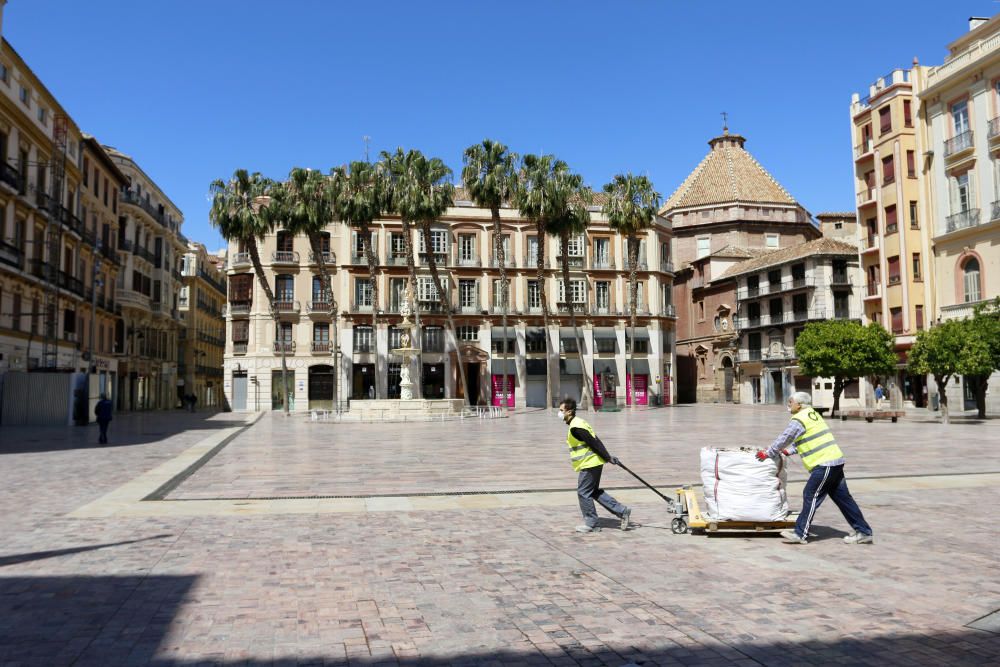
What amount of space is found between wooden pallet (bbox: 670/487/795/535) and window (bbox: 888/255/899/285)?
43.4 metres

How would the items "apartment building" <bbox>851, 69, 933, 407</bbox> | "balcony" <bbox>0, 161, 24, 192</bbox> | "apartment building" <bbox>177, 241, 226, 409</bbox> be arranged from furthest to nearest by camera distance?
1. "apartment building" <bbox>177, 241, 226, 409</bbox>
2. "apartment building" <bbox>851, 69, 933, 407</bbox>
3. "balcony" <bbox>0, 161, 24, 192</bbox>

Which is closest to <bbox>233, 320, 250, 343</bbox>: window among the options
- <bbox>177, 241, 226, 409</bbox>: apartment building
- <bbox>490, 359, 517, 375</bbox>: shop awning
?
<bbox>177, 241, 226, 409</bbox>: apartment building

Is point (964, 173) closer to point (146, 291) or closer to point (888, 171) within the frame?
point (888, 171)

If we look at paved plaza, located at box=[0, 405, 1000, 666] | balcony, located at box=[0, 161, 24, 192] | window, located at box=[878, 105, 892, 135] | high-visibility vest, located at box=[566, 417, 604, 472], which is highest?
window, located at box=[878, 105, 892, 135]

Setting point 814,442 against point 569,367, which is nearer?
point 814,442

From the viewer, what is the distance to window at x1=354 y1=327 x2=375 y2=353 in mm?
56688

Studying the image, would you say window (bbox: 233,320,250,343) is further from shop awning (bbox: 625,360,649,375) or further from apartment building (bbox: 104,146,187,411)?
shop awning (bbox: 625,360,649,375)

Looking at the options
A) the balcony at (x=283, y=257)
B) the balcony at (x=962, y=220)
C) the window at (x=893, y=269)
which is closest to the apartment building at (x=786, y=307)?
the window at (x=893, y=269)

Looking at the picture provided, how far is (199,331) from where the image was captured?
244 feet

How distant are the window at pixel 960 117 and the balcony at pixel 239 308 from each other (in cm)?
4491

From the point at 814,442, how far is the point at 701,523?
1.47 metres

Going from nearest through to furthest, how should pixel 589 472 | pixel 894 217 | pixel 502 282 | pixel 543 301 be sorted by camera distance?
1. pixel 589 472
2. pixel 894 217
3. pixel 502 282
4. pixel 543 301

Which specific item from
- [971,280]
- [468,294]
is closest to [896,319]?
[971,280]

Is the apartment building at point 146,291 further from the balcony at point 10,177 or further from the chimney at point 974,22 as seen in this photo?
the chimney at point 974,22
